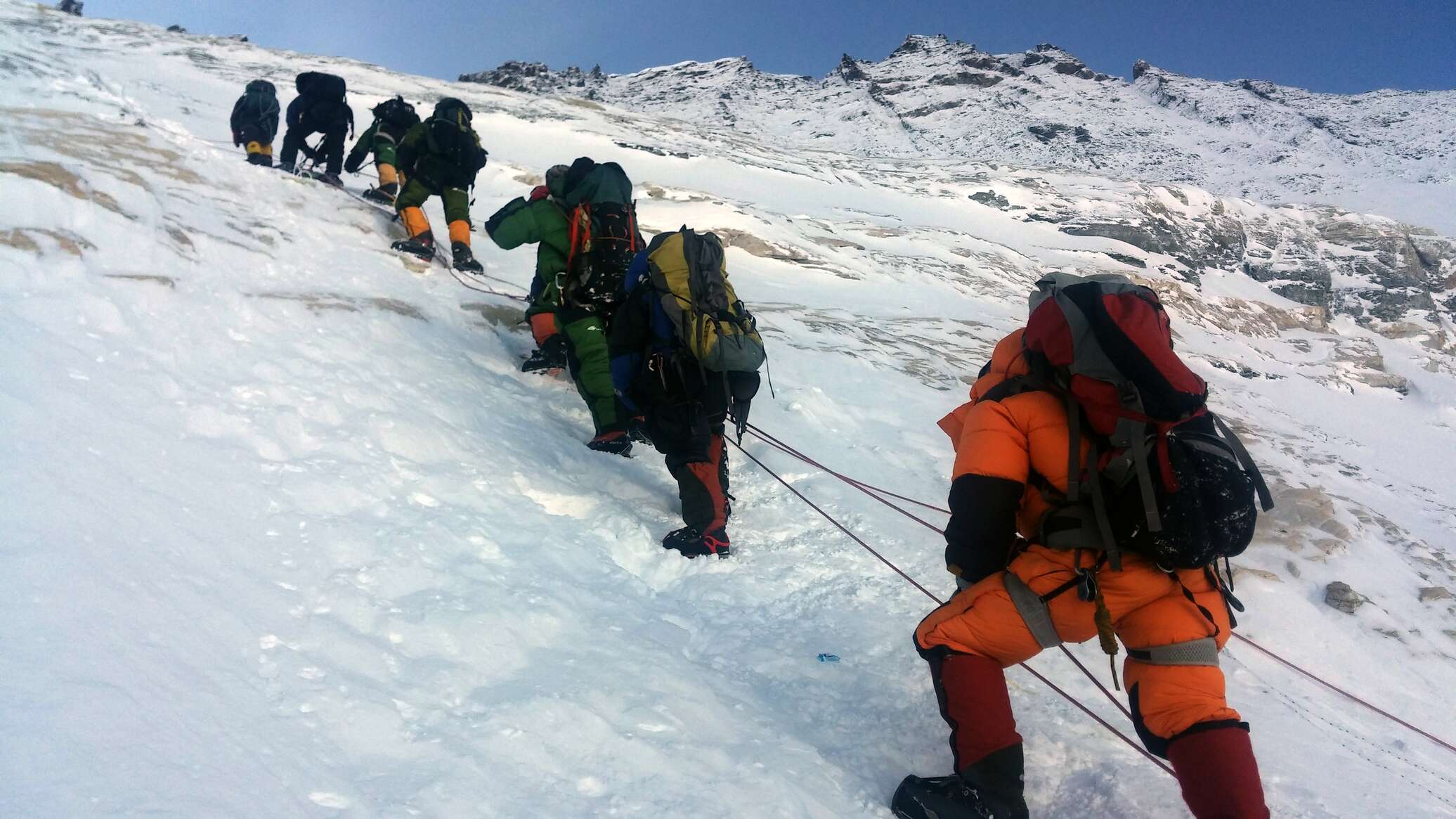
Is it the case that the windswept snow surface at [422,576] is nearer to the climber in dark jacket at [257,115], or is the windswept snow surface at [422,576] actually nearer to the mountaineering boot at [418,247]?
the mountaineering boot at [418,247]

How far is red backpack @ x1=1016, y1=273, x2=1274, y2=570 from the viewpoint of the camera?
205cm

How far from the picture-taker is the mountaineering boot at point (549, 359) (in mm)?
5609

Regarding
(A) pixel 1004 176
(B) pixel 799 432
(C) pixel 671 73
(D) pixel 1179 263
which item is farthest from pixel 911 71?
(B) pixel 799 432

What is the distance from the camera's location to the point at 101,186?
4633 mm

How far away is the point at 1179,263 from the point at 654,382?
1078 inches

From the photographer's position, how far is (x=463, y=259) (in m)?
7.42

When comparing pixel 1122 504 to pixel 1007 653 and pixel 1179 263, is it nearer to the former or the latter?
pixel 1007 653

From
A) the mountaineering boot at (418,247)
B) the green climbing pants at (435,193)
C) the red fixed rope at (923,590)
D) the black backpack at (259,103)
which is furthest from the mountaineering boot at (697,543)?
the black backpack at (259,103)

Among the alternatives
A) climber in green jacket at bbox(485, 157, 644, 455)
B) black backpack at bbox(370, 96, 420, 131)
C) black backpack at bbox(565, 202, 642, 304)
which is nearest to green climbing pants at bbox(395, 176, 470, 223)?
black backpack at bbox(370, 96, 420, 131)

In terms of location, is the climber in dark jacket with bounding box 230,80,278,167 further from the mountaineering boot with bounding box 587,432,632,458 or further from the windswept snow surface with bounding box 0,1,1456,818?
the mountaineering boot with bounding box 587,432,632,458

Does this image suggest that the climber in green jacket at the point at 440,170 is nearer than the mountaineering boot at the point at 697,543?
No

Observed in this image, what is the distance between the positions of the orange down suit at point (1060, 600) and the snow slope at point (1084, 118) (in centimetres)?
4314

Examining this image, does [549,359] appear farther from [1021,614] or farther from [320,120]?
[320,120]

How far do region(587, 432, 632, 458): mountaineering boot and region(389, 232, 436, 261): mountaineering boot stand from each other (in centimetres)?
321
